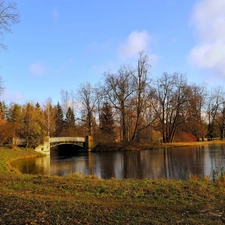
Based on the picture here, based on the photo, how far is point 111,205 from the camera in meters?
6.37

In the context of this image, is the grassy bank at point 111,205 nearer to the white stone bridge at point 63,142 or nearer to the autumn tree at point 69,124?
the white stone bridge at point 63,142

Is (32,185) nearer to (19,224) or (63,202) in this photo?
(63,202)

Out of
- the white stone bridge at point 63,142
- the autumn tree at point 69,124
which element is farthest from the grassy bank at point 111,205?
the autumn tree at point 69,124

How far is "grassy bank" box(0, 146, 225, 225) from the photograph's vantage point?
504 cm

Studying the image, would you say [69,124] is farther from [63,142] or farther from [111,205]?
[111,205]

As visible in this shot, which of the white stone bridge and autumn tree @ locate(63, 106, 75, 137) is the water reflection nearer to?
the white stone bridge

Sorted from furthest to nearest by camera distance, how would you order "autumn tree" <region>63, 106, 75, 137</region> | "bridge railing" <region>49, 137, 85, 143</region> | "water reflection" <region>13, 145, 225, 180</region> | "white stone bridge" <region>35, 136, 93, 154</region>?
"autumn tree" <region>63, 106, 75, 137</region> < "bridge railing" <region>49, 137, 85, 143</region> < "white stone bridge" <region>35, 136, 93, 154</region> < "water reflection" <region>13, 145, 225, 180</region>

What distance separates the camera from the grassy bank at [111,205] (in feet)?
16.5

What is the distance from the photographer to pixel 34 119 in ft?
116

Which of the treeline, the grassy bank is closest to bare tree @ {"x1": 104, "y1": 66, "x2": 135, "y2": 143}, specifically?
the treeline

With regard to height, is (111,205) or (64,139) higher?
(64,139)

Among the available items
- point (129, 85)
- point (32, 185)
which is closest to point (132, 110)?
point (129, 85)

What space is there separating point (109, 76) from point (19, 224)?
39.6 meters

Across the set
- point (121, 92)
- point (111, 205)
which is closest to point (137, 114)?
point (121, 92)
